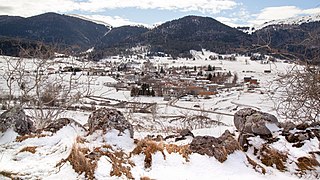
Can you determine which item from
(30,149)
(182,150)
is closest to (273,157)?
(182,150)

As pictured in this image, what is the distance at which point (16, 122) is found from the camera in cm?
629

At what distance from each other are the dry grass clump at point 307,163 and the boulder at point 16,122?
5.53m

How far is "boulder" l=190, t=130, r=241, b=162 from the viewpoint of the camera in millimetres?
4821

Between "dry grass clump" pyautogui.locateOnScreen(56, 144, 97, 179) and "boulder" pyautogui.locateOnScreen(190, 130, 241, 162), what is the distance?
1765 mm

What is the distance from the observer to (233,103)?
52.0m

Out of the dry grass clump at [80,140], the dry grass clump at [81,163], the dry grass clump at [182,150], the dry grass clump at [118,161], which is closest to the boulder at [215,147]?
the dry grass clump at [182,150]

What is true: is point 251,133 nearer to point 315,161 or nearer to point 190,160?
point 315,161

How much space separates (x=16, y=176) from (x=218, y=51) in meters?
197

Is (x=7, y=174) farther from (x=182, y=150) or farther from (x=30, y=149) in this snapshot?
(x=182, y=150)

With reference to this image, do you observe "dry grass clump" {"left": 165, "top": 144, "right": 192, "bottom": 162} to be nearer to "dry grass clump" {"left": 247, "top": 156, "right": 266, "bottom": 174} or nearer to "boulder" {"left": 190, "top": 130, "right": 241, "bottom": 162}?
"boulder" {"left": 190, "top": 130, "right": 241, "bottom": 162}

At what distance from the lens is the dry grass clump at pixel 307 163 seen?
4.96 meters

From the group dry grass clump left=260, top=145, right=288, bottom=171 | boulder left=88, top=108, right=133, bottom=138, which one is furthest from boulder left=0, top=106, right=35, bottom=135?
dry grass clump left=260, top=145, right=288, bottom=171

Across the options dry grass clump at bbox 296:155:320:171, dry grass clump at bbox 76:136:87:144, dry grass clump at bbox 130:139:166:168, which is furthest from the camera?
dry grass clump at bbox 76:136:87:144

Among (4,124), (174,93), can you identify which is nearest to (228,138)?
(4,124)
